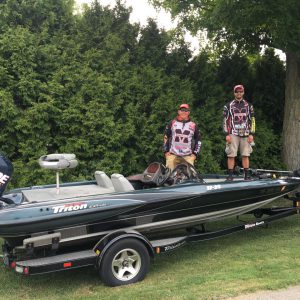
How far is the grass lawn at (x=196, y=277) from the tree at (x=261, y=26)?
351 centimetres

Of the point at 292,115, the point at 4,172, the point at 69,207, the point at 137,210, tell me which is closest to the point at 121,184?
the point at 137,210

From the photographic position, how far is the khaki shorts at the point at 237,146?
688 centimetres

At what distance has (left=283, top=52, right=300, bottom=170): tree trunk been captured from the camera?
9.21 metres

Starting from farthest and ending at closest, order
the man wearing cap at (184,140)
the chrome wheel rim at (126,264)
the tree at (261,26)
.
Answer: the tree at (261,26) → the man wearing cap at (184,140) → the chrome wheel rim at (126,264)

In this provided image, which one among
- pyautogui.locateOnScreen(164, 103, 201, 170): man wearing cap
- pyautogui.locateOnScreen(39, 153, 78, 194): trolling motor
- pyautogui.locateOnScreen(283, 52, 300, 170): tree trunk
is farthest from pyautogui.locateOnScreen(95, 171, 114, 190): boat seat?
pyautogui.locateOnScreen(283, 52, 300, 170): tree trunk

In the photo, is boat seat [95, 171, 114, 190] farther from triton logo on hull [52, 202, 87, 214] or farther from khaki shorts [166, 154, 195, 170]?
khaki shorts [166, 154, 195, 170]

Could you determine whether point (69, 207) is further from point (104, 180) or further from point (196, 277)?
point (196, 277)

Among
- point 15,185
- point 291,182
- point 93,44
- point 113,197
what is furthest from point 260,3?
point 15,185

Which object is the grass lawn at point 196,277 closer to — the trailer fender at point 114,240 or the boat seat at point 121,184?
the trailer fender at point 114,240

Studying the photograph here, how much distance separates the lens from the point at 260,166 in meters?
9.80

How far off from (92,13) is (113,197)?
18.4ft

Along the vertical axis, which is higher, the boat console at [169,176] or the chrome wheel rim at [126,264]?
the boat console at [169,176]

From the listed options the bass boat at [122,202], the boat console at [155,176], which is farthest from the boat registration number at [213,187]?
the boat console at [155,176]

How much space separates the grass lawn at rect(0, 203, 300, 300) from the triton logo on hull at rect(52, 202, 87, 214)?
2.78 ft
